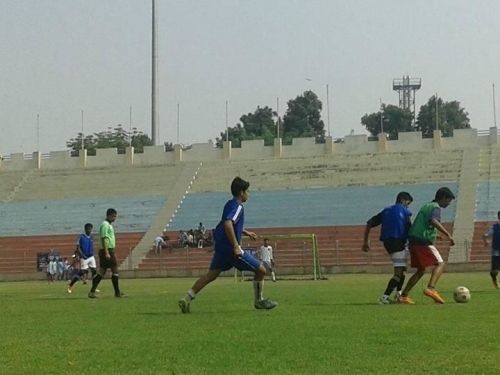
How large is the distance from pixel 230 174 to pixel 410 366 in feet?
179

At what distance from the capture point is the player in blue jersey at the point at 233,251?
13508 mm

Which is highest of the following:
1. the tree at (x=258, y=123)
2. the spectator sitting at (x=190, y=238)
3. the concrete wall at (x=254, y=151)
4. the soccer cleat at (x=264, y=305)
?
the tree at (x=258, y=123)

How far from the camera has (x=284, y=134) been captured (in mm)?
121188

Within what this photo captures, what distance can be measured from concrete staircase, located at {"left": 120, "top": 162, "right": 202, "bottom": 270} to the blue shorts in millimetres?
34517

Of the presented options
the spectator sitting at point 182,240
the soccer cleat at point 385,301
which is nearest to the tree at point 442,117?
the spectator sitting at point 182,240

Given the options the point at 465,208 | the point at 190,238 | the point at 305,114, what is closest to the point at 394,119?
the point at 305,114

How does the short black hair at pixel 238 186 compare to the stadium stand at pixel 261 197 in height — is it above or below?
above

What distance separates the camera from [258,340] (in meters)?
9.14

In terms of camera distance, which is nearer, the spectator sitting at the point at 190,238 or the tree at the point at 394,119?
the spectator sitting at the point at 190,238

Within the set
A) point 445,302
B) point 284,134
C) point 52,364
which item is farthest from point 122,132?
point 52,364

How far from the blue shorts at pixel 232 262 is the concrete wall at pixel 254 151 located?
156 feet

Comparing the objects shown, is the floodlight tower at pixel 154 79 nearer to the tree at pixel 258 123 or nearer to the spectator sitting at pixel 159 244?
the spectator sitting at pixel 159 244

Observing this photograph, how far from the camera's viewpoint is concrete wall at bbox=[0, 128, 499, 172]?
60.4 metres

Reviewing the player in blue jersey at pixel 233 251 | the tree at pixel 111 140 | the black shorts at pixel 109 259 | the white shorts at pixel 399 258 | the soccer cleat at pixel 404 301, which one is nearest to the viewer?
the player in blue jersey at pixel 233 251
